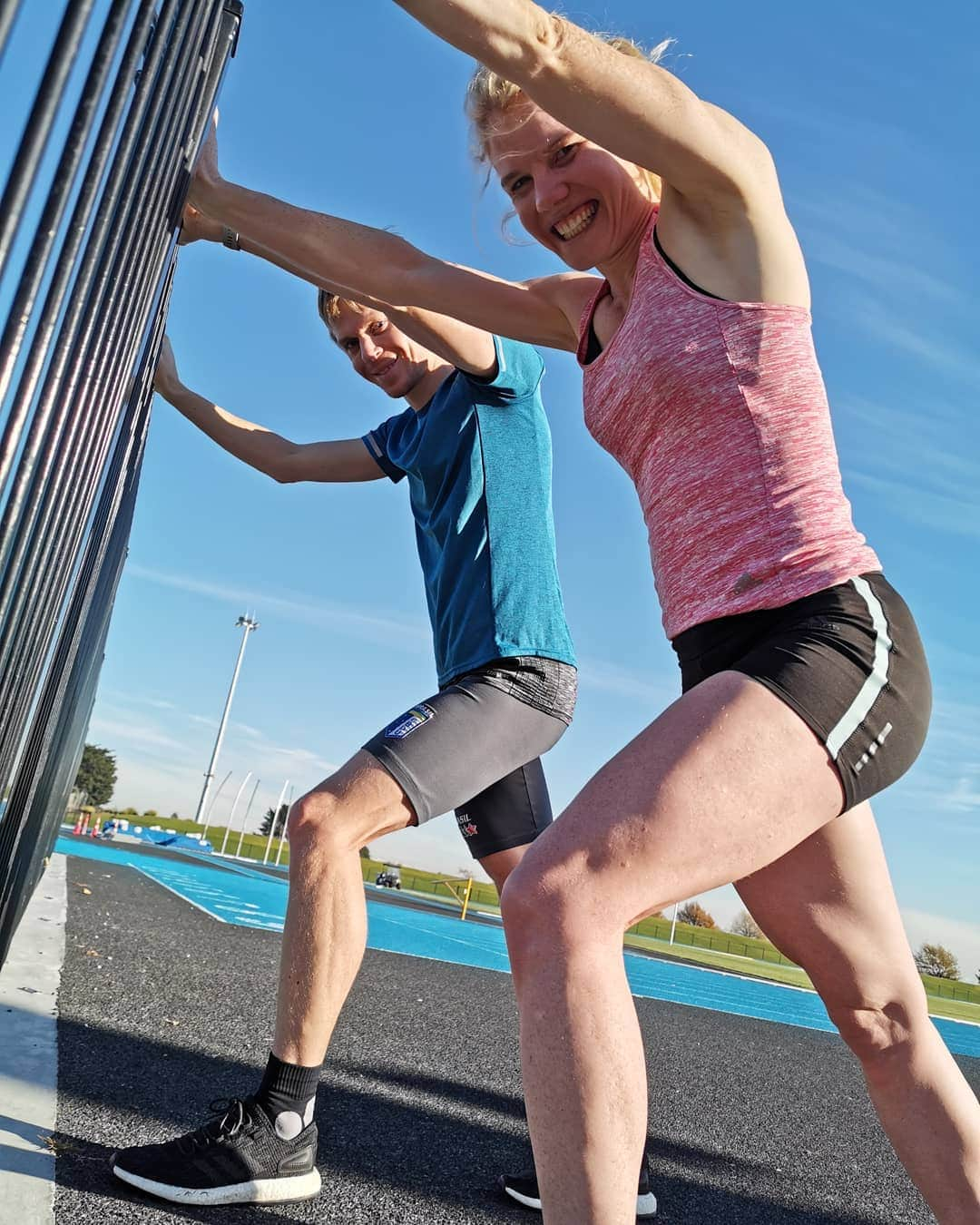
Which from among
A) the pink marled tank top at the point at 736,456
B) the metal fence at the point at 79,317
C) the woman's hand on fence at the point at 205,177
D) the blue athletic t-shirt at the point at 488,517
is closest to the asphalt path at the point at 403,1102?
the metal fence at the point at 79,317

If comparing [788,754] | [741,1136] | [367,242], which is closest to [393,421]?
[367,242]

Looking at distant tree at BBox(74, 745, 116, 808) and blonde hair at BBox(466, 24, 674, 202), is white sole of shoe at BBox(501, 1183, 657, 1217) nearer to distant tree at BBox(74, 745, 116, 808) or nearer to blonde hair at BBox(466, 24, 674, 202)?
blonde hair at BBox(466, 24, 674, 202)

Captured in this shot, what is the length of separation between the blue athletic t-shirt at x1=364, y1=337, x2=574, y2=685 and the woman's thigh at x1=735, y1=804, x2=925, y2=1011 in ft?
3.87

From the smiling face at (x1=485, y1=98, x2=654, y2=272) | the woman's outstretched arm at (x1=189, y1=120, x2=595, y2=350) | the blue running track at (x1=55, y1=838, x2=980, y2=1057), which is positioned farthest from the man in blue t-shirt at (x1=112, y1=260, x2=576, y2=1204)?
the blue running track at (x1=55, y1=838, x2=980, y2=1057)

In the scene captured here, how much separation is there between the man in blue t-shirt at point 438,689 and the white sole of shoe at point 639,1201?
0.51 m

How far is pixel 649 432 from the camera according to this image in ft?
5.81

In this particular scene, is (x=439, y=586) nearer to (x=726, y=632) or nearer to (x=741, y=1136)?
(x=726, y=632)

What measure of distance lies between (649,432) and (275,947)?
6.29 metres

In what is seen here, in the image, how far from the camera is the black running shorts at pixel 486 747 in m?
2.49

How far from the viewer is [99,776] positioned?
7438 cm

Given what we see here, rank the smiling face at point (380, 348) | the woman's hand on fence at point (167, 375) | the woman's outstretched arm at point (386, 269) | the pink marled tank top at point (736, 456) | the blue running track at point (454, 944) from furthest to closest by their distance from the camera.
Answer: the blue running track at point (454, 944) < the woman's hand on fence at point (167, 375) < the smiling face at point (380, 348) < the woman's outstretched arm at point (386, 269) < the pink marled tank top at point (736, 456)

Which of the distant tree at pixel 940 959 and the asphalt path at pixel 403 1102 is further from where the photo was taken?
the distant tree at pixel 940 959

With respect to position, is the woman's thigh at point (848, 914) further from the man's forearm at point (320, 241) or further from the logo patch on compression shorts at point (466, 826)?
the man's forearm at point (320, 241)

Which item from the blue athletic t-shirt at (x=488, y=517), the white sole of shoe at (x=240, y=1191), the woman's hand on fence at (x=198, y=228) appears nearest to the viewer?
the white sole of shoe at (x=240, y=1191)
